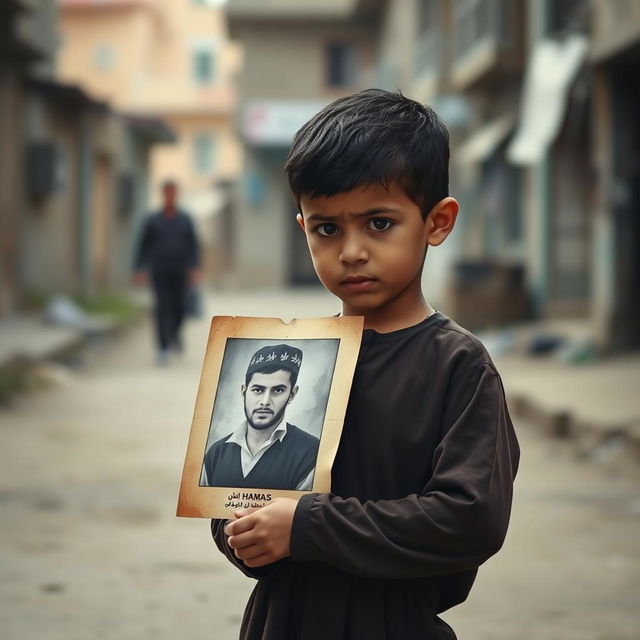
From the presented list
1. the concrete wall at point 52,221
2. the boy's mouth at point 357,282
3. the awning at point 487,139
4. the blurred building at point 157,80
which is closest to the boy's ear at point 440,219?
the boy's mouth at point 357,282

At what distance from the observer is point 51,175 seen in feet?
45.3

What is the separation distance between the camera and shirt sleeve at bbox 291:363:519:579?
5.36 ft

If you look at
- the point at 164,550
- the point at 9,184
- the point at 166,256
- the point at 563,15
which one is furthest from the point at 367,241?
the point at 563,15

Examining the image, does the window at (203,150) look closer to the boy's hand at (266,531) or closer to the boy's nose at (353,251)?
the boy's nose at (353,251)

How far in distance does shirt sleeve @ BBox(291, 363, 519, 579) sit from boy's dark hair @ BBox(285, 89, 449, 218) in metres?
0.34

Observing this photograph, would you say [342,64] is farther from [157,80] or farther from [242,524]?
[242,524]

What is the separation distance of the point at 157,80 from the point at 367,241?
1591 inches

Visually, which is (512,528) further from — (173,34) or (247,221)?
(173,34)

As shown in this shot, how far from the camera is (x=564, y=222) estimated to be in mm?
13672

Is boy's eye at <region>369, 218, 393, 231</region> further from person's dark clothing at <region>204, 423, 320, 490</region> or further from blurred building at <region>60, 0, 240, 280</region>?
blurred building at <region>60, 0, 240, 280</region>

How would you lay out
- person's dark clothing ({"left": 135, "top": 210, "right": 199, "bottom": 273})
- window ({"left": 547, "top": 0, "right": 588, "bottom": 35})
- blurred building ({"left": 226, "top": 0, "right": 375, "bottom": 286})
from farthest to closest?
blurred building ({"left": 226, "top": 0, "right": 375, "bottom": 286}) → window ({"left": 547, "top": 0, "right": 588, "bottom": 35}) → person's dark clothing ({"left": 135, "top": 210, "right": 199, "bottom": 273})

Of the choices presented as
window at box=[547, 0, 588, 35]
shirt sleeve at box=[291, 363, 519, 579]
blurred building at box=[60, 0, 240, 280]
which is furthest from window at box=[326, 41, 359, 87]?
shirt sleeve at box=[291, 363, 519, 579]

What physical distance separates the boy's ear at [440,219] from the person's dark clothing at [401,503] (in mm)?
131

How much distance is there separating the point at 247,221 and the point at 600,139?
59.9 ft
